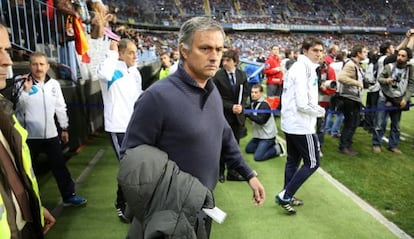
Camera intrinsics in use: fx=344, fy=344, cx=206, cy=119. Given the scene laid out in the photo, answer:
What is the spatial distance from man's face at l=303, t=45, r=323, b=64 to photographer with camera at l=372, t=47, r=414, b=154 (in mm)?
3089

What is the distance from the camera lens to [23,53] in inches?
200

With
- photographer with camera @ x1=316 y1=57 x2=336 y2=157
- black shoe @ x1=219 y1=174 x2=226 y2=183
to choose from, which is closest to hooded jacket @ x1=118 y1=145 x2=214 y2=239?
black shoe @ x1=219 y1=174 x2=226 y2=183

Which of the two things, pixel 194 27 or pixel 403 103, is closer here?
pixel 194 27

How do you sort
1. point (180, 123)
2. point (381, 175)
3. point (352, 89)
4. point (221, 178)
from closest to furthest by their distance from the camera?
1. point (180, 123)
2. point (221, 178)
3. point (381, 175)
4. point (352, 89)

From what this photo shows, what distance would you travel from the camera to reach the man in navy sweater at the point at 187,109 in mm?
1620

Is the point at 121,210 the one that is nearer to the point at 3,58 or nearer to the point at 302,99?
the point at 302,99

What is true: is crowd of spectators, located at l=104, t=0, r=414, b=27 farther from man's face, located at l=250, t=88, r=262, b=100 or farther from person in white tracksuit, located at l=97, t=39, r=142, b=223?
person in white tracksuit, located at l=97, t=39, r=142, b=223

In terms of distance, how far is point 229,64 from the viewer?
4461 mm

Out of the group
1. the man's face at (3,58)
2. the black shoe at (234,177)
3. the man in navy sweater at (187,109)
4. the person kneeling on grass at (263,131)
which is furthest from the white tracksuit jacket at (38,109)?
the person kneeling on grass at (263,131)

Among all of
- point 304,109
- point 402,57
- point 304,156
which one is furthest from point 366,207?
point 402,57

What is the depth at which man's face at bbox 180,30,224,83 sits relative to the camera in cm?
166

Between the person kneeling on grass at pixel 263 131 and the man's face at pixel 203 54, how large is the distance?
161 inches

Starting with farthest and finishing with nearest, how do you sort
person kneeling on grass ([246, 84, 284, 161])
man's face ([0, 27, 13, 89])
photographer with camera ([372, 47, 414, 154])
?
photographer with camera ([372, 47, 414, 154]) < person kneeling on grass ([246, 84, 284, 161]) < man's face ([0, 27, 13, 89])

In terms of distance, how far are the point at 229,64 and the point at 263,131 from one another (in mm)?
1806
